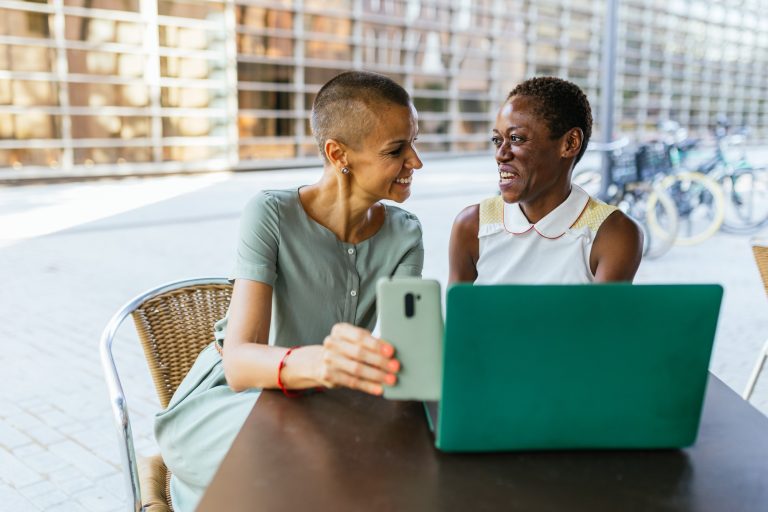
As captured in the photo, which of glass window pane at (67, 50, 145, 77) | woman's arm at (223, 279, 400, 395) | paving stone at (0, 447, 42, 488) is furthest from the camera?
glass window pane at (67, 50, 145, 77)

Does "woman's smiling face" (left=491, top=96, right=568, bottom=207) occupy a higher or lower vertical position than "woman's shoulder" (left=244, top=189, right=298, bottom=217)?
higher

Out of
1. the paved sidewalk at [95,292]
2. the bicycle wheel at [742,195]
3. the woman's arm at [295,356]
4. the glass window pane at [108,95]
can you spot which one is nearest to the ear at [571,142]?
the woman's arm at [295,356]

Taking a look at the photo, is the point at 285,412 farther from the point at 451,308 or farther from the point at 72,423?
the point at 72,423

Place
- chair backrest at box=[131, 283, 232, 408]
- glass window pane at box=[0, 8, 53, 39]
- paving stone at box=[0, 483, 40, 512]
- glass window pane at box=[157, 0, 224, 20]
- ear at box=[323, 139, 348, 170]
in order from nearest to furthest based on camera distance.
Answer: ear at box=[323, 139, 348, 170] → chair backrest at box=[131, 283, 232, 408] → paving stone at box=[0, 483, 40, 512] → glass window pane at box=[0, 8, 53, 39] → glass window pane at box=[157, 0, 224, 20]

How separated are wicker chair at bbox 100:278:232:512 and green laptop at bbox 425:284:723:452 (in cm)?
106

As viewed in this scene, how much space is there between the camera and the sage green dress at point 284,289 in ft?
4.94

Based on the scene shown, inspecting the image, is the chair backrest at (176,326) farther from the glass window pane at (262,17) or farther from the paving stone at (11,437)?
the glass window pane at (262,17)

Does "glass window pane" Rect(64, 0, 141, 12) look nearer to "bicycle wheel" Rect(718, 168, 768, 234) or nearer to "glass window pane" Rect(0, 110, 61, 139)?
"glass window pane" Rect(0, 110, 61, 139)

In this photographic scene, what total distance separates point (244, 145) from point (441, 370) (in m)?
15.0

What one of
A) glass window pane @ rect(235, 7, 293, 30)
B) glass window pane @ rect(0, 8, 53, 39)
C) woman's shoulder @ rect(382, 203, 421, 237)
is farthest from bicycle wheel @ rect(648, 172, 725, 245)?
glass window pane @ rect(0, 8, 53, 39)

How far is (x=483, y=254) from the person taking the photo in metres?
1.95

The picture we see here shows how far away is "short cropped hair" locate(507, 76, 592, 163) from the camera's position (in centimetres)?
188

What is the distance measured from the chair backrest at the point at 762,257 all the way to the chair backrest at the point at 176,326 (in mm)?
1611

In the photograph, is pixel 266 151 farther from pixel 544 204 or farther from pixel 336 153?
pixel 336 153
